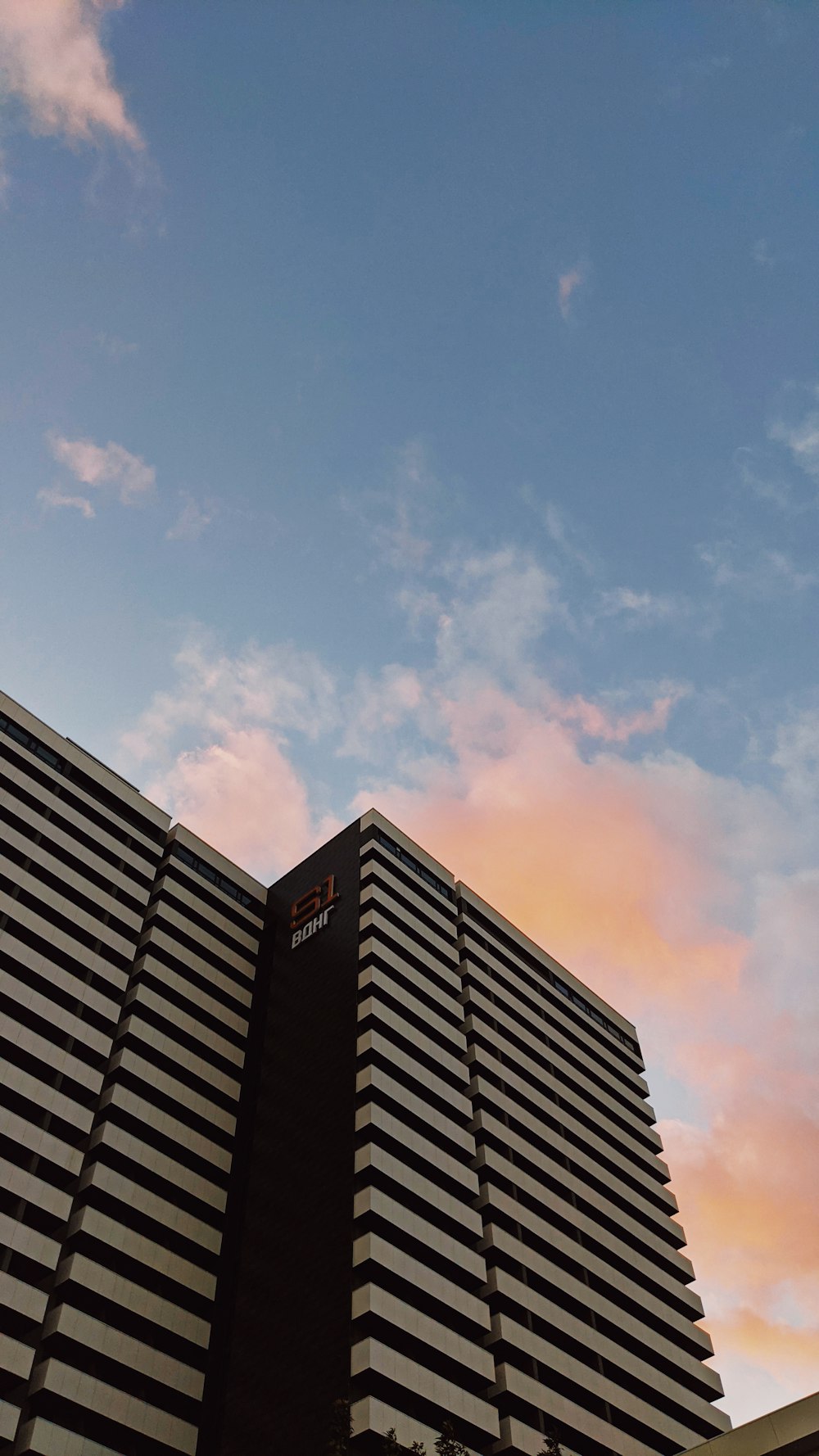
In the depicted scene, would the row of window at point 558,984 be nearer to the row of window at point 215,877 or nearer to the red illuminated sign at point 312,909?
the red illuminated sign at point 312,909

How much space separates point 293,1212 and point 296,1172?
2563mm

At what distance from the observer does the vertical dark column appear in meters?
55.7

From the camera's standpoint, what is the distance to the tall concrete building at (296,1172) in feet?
187

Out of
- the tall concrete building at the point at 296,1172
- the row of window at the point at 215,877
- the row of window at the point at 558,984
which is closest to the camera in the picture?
the tall concrete building at the point at 296,1172

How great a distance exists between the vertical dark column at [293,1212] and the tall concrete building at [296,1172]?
7.3 inches

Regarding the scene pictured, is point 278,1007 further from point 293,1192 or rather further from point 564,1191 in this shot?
point 564,1191

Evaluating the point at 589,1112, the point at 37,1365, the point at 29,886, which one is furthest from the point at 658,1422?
the point at 29,886

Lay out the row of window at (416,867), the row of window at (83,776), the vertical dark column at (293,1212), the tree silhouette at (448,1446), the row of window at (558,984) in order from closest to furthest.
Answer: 1. the tree silhouette at (448,1446)
2. the vertical dark column at (293,1212)
3. the row of window at (83,776)
4. the row of window at (416,867)
5. the row of window at (558,984)

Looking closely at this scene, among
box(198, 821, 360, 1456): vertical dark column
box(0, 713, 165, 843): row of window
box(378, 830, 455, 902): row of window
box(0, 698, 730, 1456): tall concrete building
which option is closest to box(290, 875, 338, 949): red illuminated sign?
box(0, 698, 730, 1456): tall concrete building

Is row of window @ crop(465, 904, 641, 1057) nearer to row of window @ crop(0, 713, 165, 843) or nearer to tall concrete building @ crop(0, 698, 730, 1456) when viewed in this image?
tall concrete building @ crop(0, 698, 730, 1456)

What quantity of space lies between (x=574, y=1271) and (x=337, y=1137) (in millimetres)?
22690

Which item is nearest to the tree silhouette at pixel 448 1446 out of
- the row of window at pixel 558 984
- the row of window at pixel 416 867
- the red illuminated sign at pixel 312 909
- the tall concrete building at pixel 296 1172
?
the tall concrete building at pixel 296 1172

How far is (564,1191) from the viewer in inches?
3204

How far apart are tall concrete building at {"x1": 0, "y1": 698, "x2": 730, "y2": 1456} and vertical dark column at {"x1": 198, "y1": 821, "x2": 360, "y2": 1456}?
0.18m
